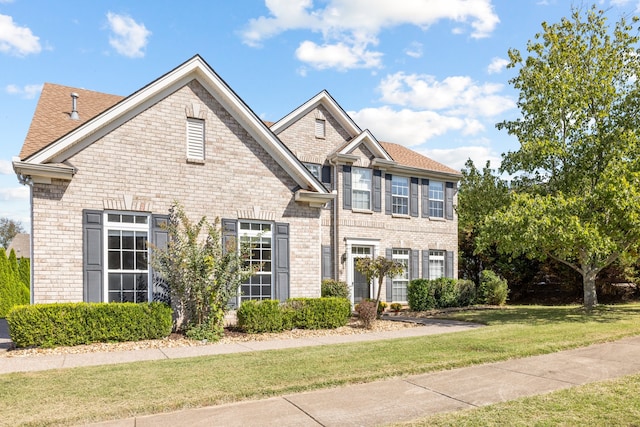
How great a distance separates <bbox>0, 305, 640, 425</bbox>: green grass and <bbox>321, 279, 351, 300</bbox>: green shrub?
6.30 meters

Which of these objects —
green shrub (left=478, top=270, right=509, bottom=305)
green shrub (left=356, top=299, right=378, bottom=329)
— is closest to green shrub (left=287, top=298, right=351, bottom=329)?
green shrub (left=356, top=299, right=378, bottom=329)

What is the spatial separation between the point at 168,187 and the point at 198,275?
249 cm

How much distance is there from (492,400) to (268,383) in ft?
9.76

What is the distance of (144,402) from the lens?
19.3 ft

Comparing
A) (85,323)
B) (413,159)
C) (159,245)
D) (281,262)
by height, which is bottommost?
(85,323)

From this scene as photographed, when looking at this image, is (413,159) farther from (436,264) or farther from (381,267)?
(381,267)

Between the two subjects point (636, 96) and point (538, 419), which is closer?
point (538, 419)

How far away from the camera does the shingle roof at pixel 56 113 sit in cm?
1204

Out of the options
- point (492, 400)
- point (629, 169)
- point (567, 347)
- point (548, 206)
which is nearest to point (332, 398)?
point (492, 400)

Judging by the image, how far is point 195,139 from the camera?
12.9 m

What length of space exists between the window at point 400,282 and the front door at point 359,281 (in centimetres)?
127

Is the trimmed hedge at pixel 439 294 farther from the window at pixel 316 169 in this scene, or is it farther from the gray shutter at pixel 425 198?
the window at pixel 316 169

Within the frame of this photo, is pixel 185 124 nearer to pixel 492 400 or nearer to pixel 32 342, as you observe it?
pixel 32 342

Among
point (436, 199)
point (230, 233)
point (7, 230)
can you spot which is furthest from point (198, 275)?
point (7, 230)
